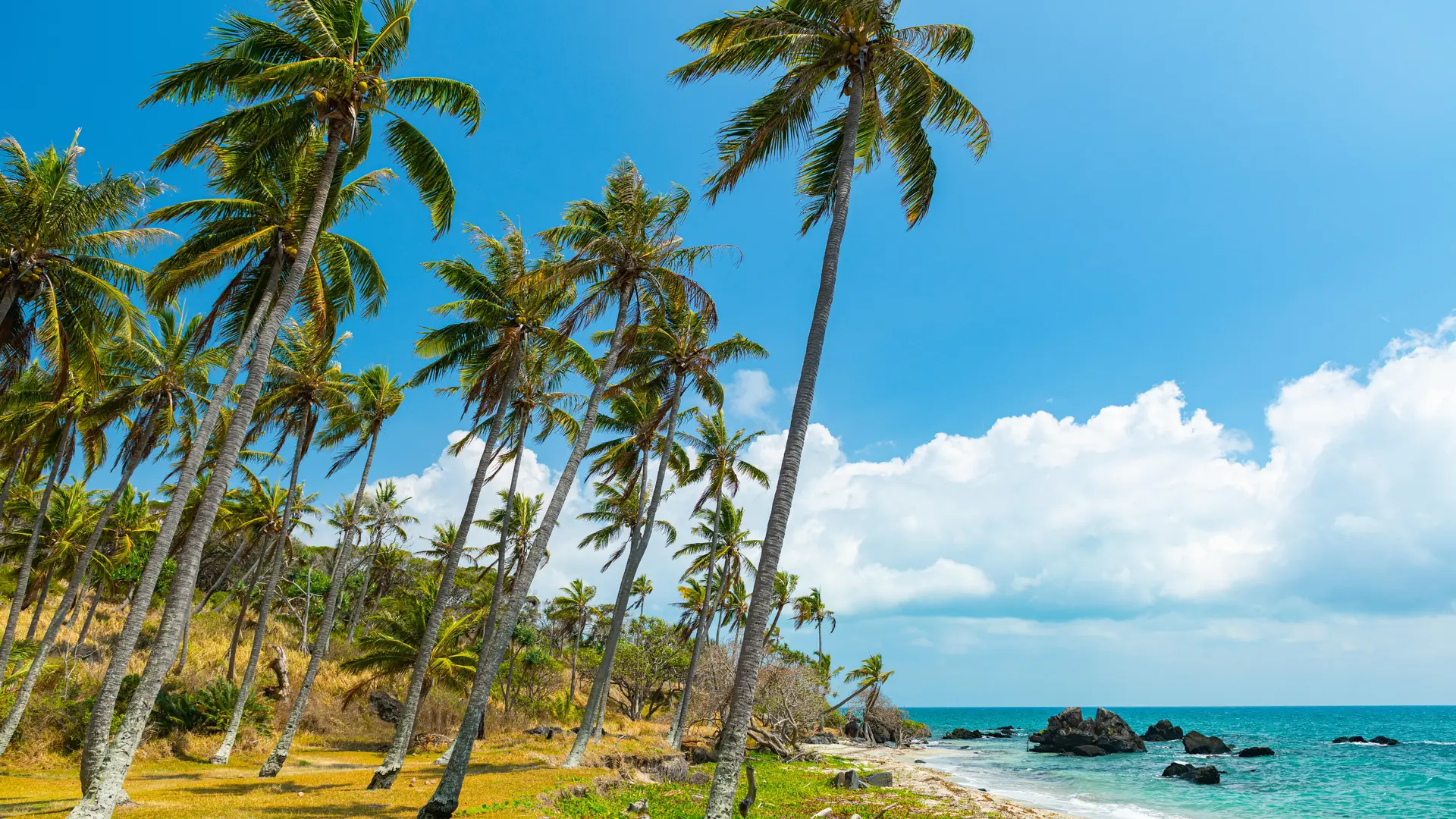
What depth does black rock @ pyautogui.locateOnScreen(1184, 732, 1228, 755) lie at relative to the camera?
191 feet

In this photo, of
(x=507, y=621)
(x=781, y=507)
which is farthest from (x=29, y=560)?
(x=781, y=507)

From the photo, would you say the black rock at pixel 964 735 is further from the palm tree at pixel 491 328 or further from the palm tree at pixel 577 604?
the palm tree at pixel 491 328

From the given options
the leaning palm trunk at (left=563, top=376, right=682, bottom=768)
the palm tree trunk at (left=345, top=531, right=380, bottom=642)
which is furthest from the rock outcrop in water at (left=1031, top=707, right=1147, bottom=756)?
the palm tree trunk at (left=345, top=531, right=380, bottom=642)

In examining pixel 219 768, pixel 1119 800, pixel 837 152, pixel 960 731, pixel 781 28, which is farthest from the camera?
pixel 960 731

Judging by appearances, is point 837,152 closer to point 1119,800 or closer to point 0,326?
point 0,326

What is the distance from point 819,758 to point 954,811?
53.8 feet

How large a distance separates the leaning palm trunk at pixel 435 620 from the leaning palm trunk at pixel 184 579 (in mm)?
5308

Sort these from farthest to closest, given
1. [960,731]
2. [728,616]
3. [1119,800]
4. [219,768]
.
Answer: [960,731]
[728,616]
[1119,800]
[219,768]

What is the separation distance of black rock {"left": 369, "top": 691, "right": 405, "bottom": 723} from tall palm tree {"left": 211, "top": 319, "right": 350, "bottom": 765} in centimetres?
1303

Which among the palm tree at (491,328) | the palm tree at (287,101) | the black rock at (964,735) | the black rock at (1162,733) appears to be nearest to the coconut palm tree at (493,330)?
the palm tree at (491,328)

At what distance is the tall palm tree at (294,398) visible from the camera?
2198cm

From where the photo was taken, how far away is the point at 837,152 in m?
15.0

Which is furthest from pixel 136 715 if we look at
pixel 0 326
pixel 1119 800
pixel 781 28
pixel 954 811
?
pixel 1119 800

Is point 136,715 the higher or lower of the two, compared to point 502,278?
lower
